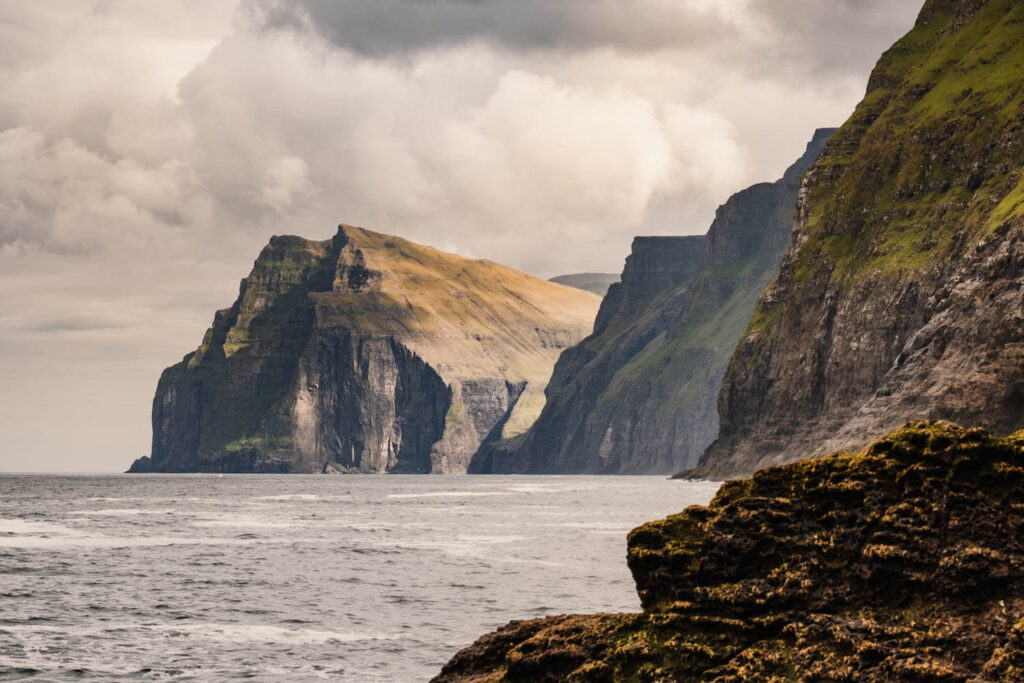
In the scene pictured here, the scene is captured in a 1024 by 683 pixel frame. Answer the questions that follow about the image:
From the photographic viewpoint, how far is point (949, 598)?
698 inches

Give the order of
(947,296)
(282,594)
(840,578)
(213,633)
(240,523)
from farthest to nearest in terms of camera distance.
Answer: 1. (947,296)
2. (240,523)
3. (282,594)
4. (213,633)
5. (840,578)

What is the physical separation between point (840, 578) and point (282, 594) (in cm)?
3818

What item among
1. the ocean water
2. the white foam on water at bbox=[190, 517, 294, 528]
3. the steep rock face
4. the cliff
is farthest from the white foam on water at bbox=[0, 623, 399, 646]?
the steep rock face

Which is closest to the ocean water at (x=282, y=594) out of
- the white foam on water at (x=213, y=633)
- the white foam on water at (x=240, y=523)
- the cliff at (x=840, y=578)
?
the white foam on water at (x=213, y=633)

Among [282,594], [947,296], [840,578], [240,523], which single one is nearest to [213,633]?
[282,594]

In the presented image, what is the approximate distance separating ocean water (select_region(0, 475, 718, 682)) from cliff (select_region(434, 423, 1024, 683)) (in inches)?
572

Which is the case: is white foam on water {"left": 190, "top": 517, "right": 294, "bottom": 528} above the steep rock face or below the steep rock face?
below

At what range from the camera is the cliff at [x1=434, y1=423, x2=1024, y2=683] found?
56.9 ft

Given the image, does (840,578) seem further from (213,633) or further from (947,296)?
(947,296)


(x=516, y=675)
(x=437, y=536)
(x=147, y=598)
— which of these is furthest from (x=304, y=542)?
(x=516, y=675)

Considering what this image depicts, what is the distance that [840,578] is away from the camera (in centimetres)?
→ 1855

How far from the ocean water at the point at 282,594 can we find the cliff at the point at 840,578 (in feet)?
47.7

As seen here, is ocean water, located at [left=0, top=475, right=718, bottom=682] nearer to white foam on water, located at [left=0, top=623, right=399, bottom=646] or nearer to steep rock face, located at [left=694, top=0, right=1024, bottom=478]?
white foam on water, located at [left=0, top=623, right=399, bottom=646]

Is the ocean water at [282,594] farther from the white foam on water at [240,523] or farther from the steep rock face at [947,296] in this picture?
the steep rock face at [947,296]
